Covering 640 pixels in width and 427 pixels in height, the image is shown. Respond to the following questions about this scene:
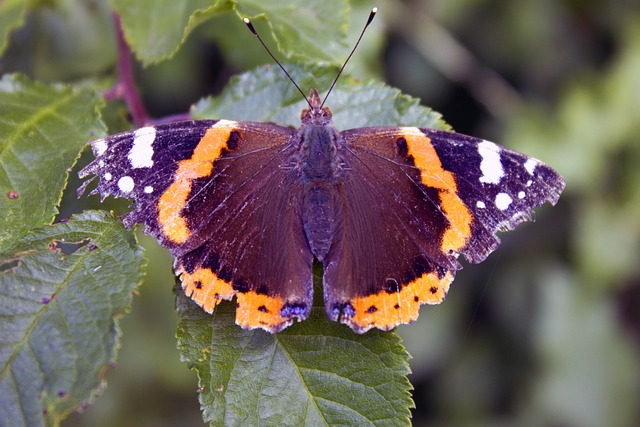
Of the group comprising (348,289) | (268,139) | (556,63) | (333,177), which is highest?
(556,63)

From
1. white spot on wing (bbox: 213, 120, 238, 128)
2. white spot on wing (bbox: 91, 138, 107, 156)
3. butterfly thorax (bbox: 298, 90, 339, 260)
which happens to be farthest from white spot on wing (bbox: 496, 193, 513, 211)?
white spot on wing (bbox: 91, 138, 107, 156)

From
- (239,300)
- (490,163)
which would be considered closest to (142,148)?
(239,300)

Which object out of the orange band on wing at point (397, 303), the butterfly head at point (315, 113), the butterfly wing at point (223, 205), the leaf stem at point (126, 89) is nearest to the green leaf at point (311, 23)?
the butterfly head at point (315, 113)

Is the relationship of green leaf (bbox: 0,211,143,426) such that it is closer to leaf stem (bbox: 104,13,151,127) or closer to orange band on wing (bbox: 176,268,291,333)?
orange band on wing (bbox: 176,268,291,333)

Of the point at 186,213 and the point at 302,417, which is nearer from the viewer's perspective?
the point at 302,417

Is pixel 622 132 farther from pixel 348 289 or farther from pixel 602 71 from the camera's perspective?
pixel 348 289

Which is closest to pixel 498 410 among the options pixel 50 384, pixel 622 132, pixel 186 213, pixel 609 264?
pixel 609 264
